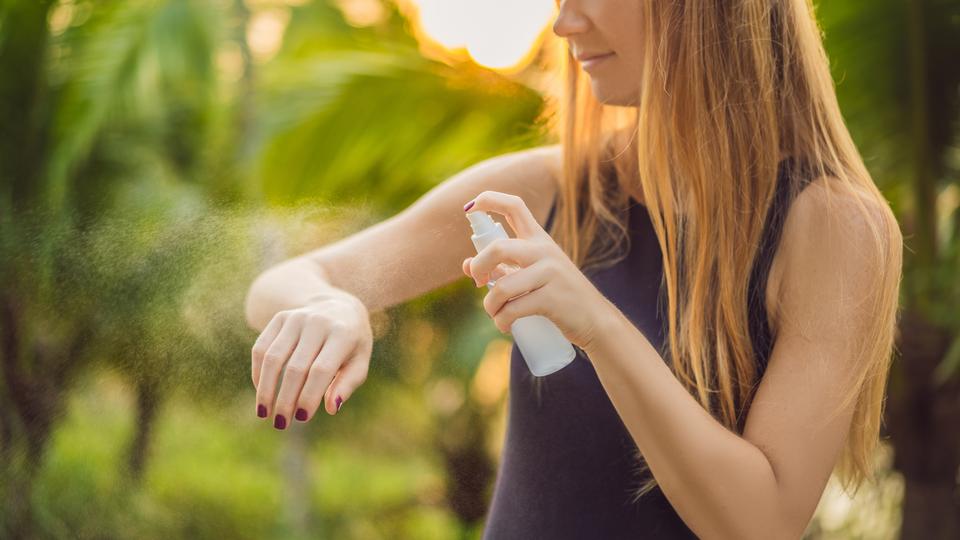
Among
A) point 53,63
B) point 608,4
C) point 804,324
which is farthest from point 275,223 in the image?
point 53,63

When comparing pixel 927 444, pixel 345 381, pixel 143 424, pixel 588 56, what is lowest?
pixel 927 444

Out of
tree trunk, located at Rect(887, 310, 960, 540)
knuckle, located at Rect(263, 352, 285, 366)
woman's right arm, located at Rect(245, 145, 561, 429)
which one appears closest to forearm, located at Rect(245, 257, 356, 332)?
woman's right arm, located at Rect(245, 145, 561, 429)

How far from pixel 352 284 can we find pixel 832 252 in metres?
0.34

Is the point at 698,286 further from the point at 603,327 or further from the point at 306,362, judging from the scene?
the point at 306,362

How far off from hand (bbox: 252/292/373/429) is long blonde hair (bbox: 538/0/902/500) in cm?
23

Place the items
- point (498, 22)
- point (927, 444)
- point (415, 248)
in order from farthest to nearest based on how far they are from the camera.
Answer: point (927, 444) → point (498, 22) → point (415, 248)

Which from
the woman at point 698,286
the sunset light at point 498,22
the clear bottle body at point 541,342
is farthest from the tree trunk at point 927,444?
the clear bottle body at point 541,342

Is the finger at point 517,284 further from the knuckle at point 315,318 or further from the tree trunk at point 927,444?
the tree trunk at point 927,444

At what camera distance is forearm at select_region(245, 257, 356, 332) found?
2.08ft

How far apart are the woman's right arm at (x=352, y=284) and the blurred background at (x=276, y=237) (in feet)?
0.13

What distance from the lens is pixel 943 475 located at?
5.92 feet

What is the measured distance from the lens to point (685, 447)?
1.83 feet

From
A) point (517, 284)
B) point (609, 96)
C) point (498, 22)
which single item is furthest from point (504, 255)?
point (498, 22)

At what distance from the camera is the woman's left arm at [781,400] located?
1.81 ft
